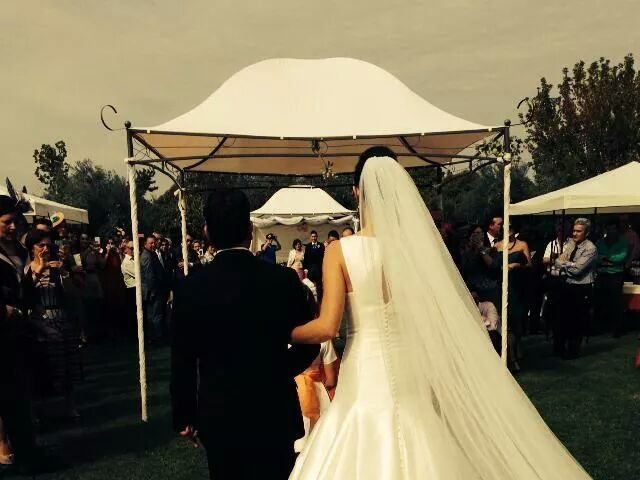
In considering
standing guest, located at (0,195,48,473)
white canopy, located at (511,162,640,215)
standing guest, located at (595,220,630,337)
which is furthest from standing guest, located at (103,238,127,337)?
standing guest, located at (595,220,630,337)

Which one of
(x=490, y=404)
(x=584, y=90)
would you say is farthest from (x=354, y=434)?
(x=584, y=90)

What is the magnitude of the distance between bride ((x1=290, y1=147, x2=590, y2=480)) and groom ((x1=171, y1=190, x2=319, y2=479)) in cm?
37

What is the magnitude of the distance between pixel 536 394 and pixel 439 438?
482cm

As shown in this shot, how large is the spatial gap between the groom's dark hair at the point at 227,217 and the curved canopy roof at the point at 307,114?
12.2 ft

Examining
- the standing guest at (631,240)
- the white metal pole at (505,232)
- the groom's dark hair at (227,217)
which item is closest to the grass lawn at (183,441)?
the white metal pole at (505,232)

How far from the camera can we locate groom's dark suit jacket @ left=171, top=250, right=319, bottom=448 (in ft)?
8.60

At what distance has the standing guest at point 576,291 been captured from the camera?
9.34 metres

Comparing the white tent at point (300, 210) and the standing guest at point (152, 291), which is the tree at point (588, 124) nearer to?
the white tent at point (300, 210)

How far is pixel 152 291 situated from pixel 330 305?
9.62 meters

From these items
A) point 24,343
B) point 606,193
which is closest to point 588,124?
point 606,193

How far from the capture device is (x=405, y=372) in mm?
3129

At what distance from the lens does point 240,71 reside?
750cm

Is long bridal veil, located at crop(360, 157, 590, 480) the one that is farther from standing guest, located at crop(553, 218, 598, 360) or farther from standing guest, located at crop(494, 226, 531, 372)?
standing guest, located at crop(553, 218, 598, 360)

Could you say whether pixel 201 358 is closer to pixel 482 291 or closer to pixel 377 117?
pixel 377 117
